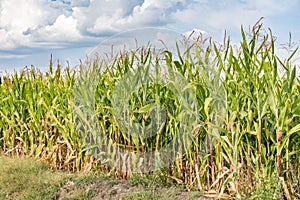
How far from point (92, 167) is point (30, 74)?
93.6 inches

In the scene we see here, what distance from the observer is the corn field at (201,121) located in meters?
3.71

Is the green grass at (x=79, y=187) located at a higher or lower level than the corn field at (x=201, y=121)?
lower

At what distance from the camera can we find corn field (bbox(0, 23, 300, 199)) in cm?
371

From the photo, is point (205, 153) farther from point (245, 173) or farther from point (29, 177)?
point (29, 177)

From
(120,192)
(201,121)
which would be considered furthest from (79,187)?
(201,121)

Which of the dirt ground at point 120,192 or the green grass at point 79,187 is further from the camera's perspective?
the green grass at point 79,187

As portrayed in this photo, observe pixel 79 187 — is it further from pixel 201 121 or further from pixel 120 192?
pixel 201 121

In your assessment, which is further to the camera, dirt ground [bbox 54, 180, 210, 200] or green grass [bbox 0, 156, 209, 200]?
green grass [bbox 0, 156, 209, 200]

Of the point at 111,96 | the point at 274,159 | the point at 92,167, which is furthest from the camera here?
the point at 92,167

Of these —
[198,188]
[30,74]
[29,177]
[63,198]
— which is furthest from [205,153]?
[30,74]

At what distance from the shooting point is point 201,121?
4102 mm

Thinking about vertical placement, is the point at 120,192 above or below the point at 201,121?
below

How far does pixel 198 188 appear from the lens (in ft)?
13.9

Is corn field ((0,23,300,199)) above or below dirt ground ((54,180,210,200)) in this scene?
above
